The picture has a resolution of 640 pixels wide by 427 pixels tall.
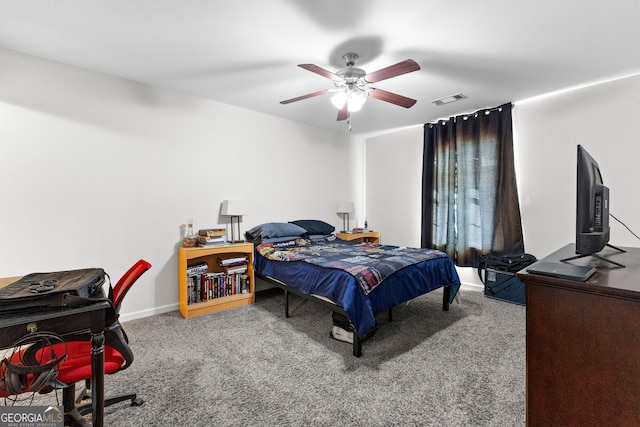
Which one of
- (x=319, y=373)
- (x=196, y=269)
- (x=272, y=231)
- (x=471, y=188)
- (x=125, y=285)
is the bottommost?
(x=319, y=373)

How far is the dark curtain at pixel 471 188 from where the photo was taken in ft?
12.1

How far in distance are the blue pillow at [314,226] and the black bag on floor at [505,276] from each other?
225 cm

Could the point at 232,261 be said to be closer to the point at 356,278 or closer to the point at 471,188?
the point at 356,278

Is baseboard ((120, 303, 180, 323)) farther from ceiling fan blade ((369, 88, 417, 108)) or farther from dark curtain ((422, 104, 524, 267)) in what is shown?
dark curtain ((422, 104, 524, 267))

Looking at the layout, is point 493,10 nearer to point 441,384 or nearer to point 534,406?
point 534,406

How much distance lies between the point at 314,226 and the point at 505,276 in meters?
2.64

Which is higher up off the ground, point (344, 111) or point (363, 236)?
point (344, 111)

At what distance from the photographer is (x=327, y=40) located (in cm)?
229

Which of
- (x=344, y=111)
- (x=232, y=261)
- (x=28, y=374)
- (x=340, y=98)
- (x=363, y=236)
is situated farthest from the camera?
(x=363, y=236)

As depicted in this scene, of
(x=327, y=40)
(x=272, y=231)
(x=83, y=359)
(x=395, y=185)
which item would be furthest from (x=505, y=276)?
(x=83, y=359)

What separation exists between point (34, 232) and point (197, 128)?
1897 millimetres

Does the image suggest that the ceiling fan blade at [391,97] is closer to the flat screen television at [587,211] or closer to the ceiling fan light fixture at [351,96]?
the ceiling fan light fixture at [351,96]

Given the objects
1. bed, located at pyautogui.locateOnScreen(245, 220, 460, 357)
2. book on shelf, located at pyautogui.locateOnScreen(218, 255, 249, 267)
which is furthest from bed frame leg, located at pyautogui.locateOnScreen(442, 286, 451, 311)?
book on shelf, located at pyautogui.locateOnScreen(218, 255, 249, 267)

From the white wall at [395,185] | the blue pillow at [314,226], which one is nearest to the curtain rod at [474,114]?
the white wall at [395,185]
